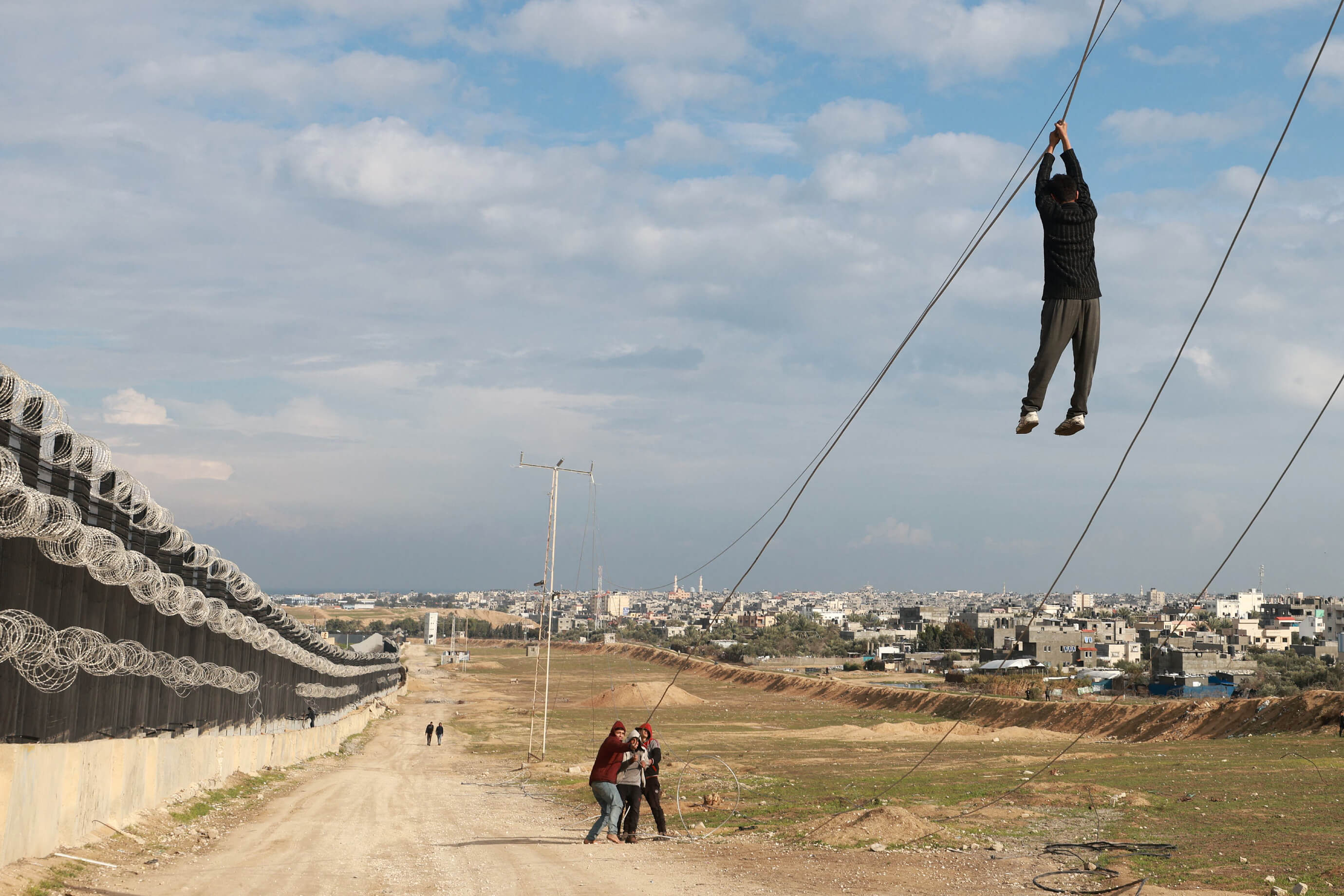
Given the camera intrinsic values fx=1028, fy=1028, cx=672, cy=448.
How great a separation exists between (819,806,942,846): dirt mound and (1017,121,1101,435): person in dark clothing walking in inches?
557

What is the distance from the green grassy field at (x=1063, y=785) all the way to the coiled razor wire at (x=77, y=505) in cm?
1312

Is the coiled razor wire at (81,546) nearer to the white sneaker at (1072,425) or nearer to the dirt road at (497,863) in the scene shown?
the dirt road at (497,863)

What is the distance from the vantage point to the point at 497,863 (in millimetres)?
18359

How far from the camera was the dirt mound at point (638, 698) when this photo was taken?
9775 centimetres

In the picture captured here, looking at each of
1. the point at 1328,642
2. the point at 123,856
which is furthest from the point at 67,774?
the point at 1328,642

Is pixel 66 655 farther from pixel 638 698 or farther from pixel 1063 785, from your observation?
pixel 638 698

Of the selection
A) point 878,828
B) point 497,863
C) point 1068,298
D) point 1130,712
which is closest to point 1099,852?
point 878,828

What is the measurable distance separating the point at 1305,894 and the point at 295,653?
37.7 metres

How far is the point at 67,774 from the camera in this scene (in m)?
18.0

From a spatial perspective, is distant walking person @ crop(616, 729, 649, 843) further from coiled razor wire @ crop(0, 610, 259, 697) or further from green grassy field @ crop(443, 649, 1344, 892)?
coiled razor wire @ crop(0, 610, 259, 697)

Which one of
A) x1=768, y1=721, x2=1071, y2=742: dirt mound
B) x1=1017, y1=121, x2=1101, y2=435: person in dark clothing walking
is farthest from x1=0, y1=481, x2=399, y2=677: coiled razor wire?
x1=768, y1=721, x2=1071, y2=742: dirt mound

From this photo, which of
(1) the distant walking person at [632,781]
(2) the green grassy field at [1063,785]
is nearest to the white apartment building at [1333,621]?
(2) the green grassy field at [1063,785]

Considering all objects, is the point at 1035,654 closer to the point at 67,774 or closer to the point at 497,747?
the point at 497,747

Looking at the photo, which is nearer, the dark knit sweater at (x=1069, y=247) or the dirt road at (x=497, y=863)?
the dark knit sweater at (x=1069, y=247)
